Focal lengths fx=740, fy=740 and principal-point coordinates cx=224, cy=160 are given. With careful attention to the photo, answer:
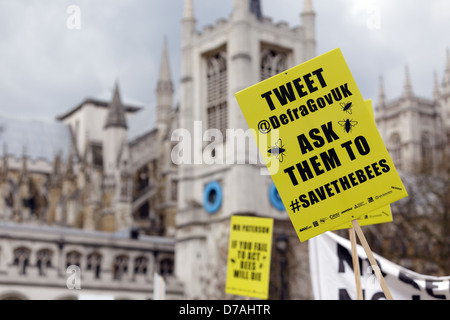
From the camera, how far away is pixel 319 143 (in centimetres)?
616

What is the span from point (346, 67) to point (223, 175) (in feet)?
105

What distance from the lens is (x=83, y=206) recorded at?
51.7 metres

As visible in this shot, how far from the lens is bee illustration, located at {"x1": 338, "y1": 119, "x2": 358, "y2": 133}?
6.07 meters

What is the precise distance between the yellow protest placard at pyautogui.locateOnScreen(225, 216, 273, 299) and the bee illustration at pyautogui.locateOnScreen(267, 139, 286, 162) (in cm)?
496

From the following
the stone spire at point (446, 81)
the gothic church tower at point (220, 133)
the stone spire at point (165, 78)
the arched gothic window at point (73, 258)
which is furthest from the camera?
the stone spire at point (446, 81)

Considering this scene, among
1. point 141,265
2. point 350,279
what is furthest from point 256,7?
point 350,279

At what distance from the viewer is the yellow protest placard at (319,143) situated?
5.98m

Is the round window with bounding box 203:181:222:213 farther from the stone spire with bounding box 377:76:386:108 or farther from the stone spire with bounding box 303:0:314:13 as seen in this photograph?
the stone spire with bounding box 377:76:386:108

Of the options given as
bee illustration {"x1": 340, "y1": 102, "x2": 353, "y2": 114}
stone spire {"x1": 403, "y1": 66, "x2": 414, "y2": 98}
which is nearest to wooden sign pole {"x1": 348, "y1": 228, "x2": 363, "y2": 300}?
bee illustration {"x1": 340, "y1": 102, "x2": 353, "y2": 114}

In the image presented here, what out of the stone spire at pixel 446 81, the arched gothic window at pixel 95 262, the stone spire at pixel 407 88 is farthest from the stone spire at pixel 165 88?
the stone spire at pixel 446 81

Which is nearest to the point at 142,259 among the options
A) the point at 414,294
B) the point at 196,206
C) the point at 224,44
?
the point at 196,206

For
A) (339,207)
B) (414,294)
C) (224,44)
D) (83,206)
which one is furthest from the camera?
(83,206)

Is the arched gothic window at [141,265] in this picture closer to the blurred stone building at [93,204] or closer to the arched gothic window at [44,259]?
the blurred stone building at [93,204]
